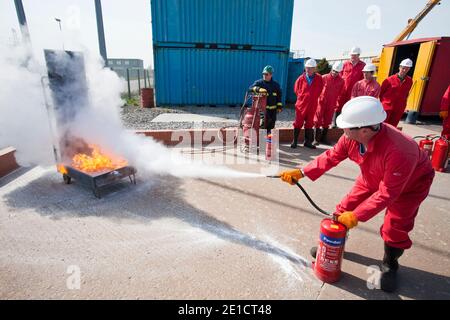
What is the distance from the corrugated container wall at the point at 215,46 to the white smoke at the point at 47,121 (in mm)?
6944

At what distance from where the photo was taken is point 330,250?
240 centimetres

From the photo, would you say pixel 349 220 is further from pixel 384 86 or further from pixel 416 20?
pixel 416 20

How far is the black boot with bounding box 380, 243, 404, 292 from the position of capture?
8.18 ft

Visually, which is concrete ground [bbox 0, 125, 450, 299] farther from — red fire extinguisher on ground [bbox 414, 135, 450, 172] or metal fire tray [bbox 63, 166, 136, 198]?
red fire extinguisher on ground [bbox 414, 135, 450, 172]

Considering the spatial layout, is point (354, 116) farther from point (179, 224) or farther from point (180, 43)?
point (180, 43)

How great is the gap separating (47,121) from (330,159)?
472 cm

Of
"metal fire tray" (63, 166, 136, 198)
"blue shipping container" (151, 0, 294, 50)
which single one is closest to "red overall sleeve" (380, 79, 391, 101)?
"blue shipping container" (151, 0, 294, 50)

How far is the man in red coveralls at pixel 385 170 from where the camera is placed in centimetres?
210

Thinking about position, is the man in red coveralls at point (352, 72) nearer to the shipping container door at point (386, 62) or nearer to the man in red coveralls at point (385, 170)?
the shipping container door at point (386, 62)

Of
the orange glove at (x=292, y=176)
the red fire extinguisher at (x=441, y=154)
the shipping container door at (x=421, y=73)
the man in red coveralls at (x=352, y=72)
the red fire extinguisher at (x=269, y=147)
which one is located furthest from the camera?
the shipping container door at (x=421, y=73)

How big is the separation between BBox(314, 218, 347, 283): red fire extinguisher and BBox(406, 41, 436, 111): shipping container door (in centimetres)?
1052

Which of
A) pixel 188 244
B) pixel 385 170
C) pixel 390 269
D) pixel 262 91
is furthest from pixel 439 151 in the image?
pixel 188 244

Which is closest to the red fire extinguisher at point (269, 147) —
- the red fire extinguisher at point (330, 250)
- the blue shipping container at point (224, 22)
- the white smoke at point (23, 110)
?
the red fire extinguisher at point (330, 250)
